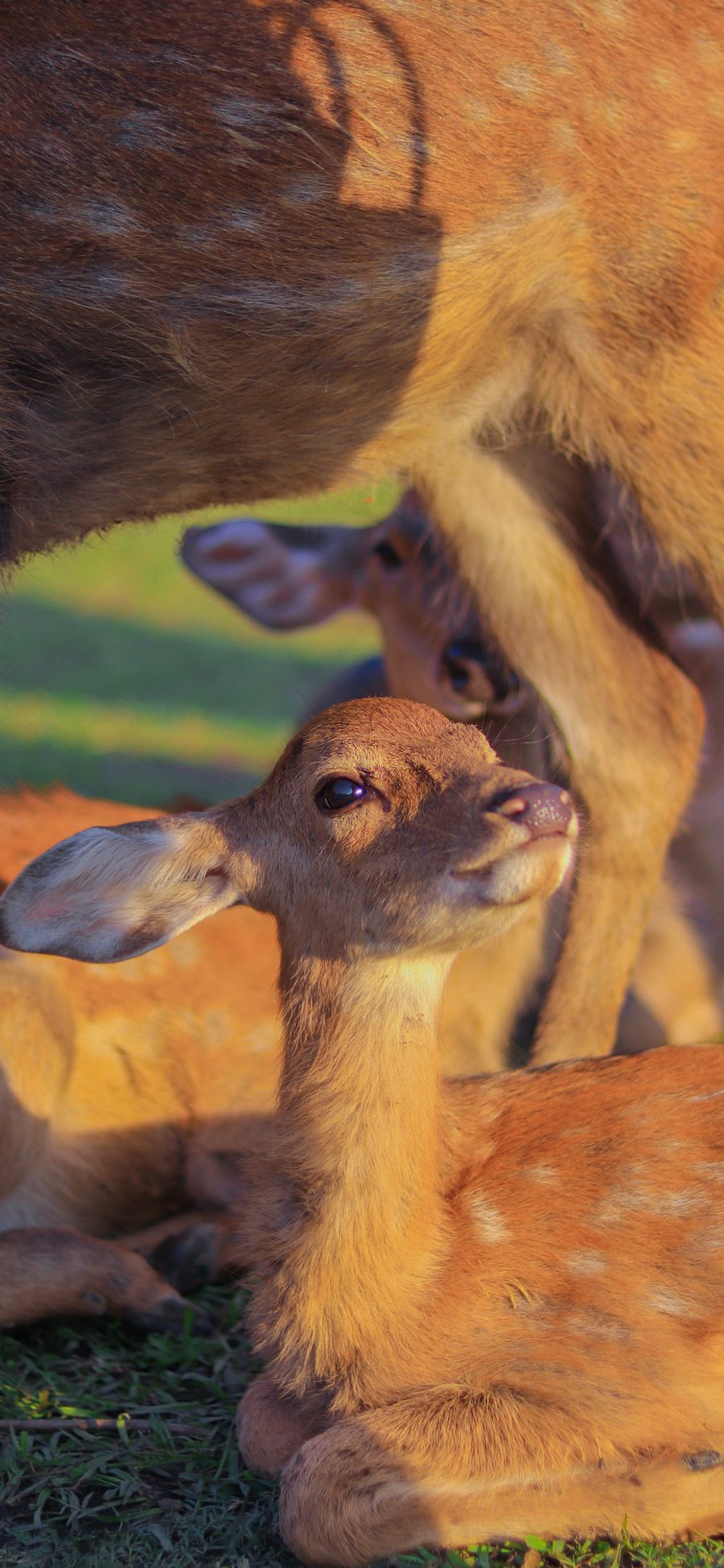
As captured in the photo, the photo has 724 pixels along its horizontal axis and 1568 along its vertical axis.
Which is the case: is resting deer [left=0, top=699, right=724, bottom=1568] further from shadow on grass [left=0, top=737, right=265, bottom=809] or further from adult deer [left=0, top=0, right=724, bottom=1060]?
shadow on grass [left=0, top=737, right=265, bottom=809]

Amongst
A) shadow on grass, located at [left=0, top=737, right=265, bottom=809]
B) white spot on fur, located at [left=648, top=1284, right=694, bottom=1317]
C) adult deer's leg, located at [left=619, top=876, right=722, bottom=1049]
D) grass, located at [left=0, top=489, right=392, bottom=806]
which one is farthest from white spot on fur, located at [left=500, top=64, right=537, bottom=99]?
shadow on grass, located at [left=0, top=737, right=265, bottom=809]

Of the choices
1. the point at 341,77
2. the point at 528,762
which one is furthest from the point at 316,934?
the point at 528,762

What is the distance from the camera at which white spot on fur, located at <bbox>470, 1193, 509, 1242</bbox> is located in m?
2.54

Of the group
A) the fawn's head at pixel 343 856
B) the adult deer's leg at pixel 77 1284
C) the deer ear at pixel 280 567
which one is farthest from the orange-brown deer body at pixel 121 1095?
the deer ear at pixel 280 567

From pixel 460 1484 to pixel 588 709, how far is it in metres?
1.98

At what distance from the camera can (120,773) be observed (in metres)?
6.11

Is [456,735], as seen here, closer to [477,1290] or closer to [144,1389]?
[477,1290]

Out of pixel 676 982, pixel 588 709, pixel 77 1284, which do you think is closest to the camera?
pixel 77 1284

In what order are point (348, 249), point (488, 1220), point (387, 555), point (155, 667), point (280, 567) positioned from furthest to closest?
1. point (155, 667)
2. point (280, 567)
3. point (387, 555)
4. point (348, 249)
5. point (488, 1220)

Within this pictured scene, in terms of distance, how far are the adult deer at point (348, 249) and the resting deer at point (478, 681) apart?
0.67 metres

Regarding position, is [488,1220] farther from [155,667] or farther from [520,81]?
[155,667]

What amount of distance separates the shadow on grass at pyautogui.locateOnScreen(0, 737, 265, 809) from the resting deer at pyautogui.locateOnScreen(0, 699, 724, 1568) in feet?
10.4

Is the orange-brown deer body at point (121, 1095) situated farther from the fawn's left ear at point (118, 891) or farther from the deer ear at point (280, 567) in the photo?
the deer ear at point (280, 567)

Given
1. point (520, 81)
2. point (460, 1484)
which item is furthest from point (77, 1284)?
point (520, 81)
